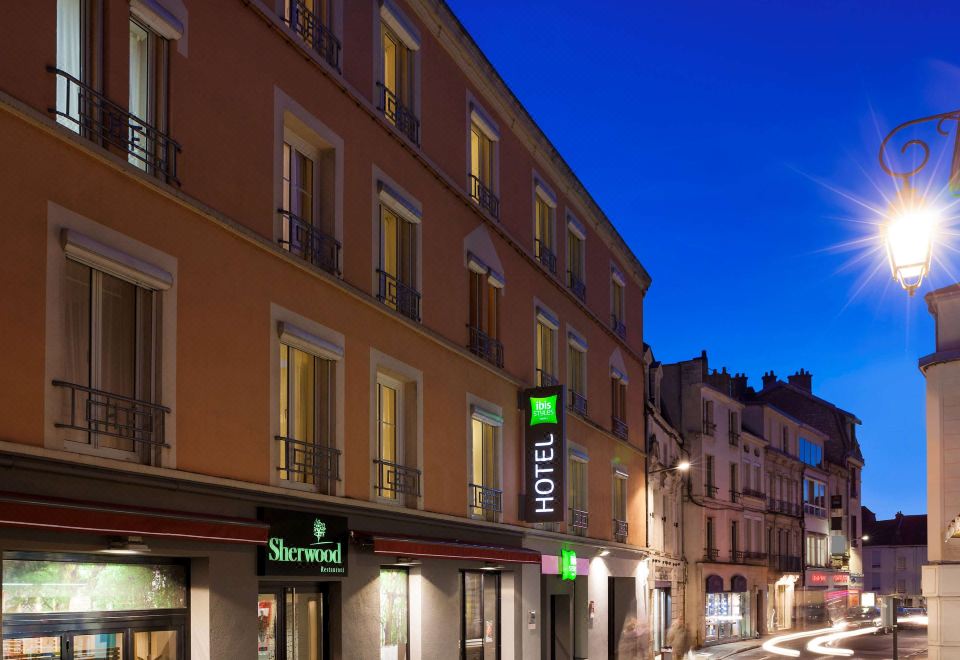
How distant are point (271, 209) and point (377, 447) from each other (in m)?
4.83

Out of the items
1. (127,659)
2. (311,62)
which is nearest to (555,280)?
(311,62)

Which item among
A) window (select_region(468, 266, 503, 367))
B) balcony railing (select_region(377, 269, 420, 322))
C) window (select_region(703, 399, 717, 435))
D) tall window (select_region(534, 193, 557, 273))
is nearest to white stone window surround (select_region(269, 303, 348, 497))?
balcony railing (select_region(377, 269, 420, 322))

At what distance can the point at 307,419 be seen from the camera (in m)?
16.0

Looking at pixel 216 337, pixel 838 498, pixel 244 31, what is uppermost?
pixel 244 31

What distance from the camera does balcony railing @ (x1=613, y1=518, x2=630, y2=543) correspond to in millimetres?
33500

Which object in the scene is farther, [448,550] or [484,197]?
[484,197]

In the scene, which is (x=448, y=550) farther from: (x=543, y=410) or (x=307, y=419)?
(x=543, y=410)

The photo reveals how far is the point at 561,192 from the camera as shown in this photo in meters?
30.0

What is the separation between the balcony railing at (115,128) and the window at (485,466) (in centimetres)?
1058

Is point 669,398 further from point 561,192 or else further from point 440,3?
point 440,3

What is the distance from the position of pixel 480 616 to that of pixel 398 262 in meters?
7.45

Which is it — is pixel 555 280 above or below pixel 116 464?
above

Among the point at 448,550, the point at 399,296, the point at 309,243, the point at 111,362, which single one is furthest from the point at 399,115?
the point at 111,362

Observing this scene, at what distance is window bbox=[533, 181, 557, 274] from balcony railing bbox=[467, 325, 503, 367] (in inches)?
166
